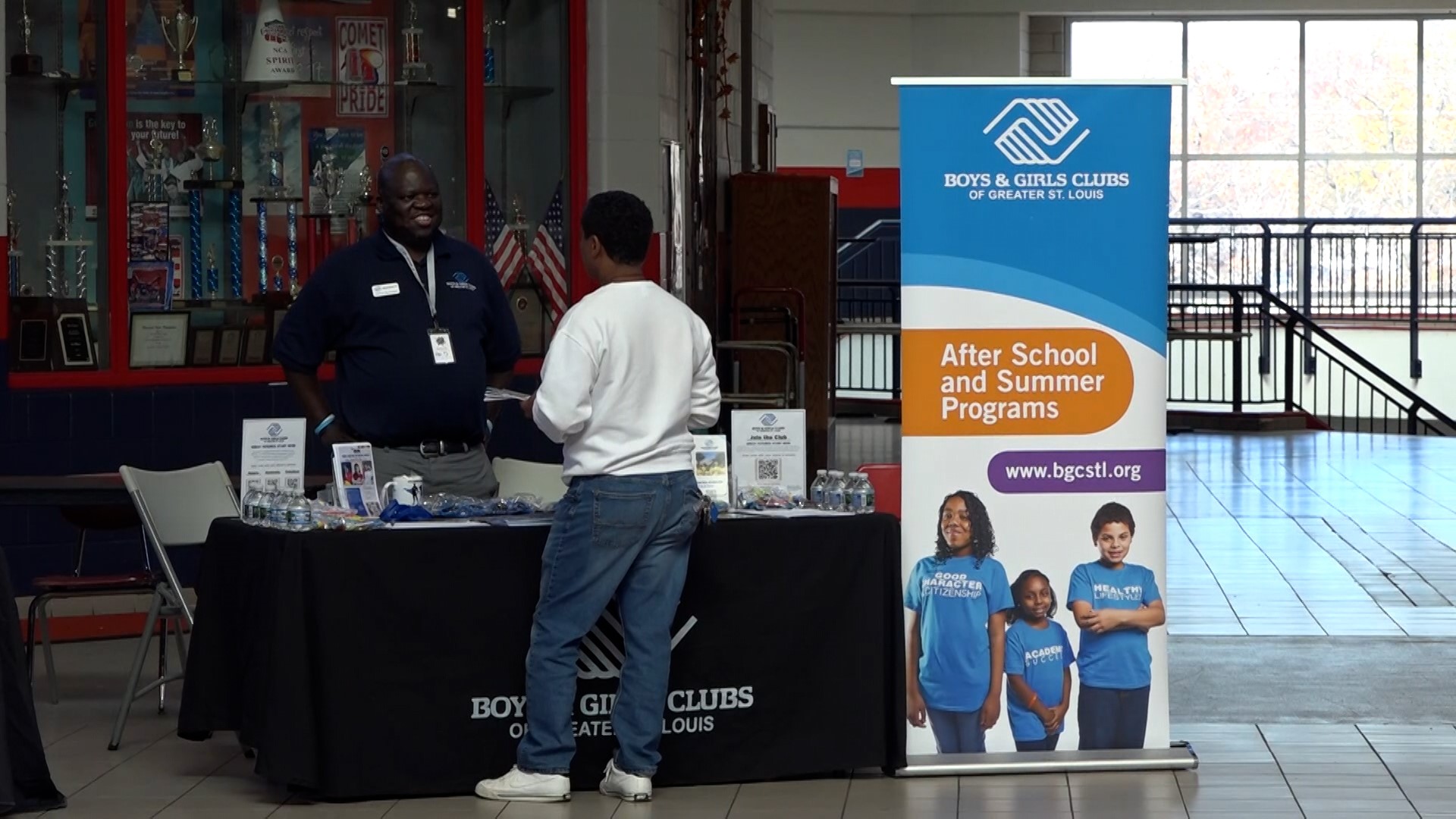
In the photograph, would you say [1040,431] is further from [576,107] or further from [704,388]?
[576,107]

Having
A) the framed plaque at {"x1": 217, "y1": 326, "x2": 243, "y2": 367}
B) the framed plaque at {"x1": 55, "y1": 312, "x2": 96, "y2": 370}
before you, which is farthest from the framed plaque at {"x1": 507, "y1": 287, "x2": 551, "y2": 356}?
the framed plaque at {"x1": 55, "y1": 312, "x2": 96, "y2": 370}

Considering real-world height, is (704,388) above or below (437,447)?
above

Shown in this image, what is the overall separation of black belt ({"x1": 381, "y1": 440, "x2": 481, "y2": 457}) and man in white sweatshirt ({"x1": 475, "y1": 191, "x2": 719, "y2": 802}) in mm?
684

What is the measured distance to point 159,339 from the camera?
761 centimetres

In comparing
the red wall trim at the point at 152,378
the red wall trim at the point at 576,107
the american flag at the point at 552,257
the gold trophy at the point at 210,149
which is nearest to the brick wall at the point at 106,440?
the red wall trim at the point at 152,378

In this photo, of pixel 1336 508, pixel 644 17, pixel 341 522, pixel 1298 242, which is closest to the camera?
pixel 341 522

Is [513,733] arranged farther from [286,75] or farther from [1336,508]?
[1336,508]

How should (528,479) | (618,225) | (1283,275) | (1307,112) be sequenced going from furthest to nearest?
1. (1307,112)
2. (1283,275)
3. (528,479)
4. (618,225)

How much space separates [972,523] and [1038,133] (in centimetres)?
96

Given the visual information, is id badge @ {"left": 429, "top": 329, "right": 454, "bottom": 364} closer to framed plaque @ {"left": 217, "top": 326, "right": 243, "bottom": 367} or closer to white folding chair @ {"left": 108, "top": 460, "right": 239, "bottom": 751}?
white folding chair @ {"left": 108, "top": 460, "right": 239, "bottom": 751}

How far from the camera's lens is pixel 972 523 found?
4.85m

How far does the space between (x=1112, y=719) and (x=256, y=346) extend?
4204 mm

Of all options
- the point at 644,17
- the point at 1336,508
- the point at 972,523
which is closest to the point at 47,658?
the point at 972,523

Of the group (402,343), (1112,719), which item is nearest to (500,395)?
(402,343)
